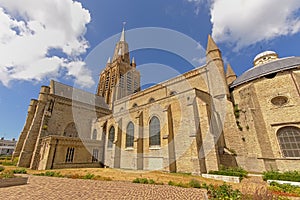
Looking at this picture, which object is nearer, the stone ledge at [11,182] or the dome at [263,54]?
the stone ledge at [11,182]

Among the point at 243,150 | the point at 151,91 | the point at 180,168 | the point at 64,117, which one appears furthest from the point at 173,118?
the point at 64,117

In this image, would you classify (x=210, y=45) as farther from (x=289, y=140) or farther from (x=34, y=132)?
(x=34, y=132)

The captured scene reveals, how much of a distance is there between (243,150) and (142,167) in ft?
36.4

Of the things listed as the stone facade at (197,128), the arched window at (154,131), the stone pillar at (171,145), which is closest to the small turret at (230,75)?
the stone facade at (197,128)

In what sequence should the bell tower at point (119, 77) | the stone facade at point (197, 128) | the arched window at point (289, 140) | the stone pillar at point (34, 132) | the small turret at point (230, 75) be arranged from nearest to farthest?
the arched window at point (289, 140)
the stone facade at point (197, 128)
the stone pillar at point (34, 132)
the small turret at point (230, 75)
the bell tower at point (119, 77)

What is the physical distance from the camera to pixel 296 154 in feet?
45.6

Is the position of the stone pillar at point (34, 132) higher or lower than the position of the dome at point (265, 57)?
lower

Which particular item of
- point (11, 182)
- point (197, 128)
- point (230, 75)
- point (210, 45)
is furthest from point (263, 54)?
point (11, 182)

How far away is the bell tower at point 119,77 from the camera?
39438mm

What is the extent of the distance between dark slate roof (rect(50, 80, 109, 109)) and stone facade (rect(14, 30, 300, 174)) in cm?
384

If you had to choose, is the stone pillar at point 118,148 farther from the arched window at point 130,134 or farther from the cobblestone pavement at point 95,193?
the cobblestone pavement at point 95,193

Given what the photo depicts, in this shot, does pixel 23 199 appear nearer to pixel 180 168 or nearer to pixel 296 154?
pixel 180 168

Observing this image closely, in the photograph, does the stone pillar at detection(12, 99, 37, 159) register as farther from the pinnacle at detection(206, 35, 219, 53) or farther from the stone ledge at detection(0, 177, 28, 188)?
the pinnacle at detection(206, 35, 219, 53)

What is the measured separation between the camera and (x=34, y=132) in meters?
22.7
